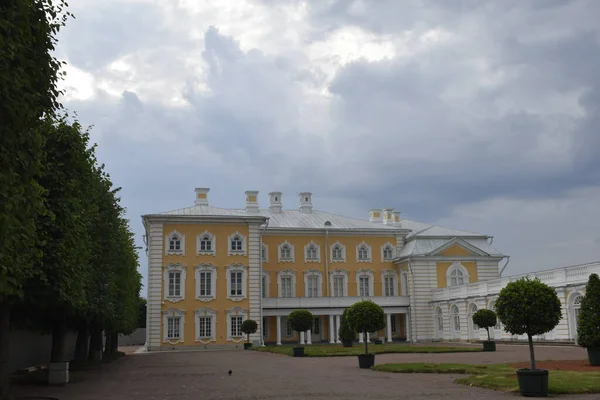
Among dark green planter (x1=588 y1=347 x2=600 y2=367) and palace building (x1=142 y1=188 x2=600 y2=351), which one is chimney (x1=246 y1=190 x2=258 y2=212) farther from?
dark green planter (x1=588 y1=347 x2=600 y2=367)

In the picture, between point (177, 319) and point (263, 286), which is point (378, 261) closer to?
point (263, 286)

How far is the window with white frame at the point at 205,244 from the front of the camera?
4950cm

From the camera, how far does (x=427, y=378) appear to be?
18469 mm

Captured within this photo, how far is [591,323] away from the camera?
2077 cm

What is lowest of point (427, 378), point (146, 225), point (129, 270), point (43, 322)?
point (427, 378)

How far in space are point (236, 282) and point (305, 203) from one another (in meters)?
13.2

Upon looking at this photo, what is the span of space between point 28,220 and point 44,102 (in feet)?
7.31

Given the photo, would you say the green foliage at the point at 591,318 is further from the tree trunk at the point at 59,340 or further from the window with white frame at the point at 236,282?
the window with white frame at the point at 236,282

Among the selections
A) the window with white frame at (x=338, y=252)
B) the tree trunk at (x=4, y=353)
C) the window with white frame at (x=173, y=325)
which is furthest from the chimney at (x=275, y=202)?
the tree trunk at (x=4, y=353)

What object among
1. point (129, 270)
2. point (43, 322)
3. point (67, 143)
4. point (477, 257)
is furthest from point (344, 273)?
point (67, 143)

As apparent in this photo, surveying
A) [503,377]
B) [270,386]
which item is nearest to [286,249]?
[270,386]

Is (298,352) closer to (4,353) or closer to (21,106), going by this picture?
(4,353)

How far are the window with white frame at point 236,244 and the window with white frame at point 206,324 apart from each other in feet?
16.4

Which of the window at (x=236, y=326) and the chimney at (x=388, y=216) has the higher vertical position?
the chimney at (x=388, y=216)
